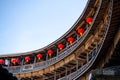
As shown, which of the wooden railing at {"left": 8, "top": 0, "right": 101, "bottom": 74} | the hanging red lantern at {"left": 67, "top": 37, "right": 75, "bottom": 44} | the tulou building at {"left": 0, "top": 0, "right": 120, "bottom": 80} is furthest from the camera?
the hanging red lantern at {"left": 67, "top": 37, "right": 75, "bottom": 44}

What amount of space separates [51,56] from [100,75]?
31283 mm

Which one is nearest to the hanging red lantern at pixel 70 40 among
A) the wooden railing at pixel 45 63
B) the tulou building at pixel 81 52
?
the tulou building at pixel 81 52

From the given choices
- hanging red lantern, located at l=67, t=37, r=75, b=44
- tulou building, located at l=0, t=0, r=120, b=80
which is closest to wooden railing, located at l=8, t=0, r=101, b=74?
tulou building, located at l=0, t=0, r=120, b=80

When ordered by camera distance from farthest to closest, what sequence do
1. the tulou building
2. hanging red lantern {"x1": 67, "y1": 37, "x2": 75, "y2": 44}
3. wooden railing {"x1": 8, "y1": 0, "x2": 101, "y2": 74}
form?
hanging red lantern {"x1": 67, "y1": 37, "x2": 75, "y2": 44}
wooden railing {"x1": 8, "y1": 0, "x2": 101, "y2": 74}
the tulou building

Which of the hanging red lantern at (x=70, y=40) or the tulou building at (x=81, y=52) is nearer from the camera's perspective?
the tulou building at (x=81, y=52)

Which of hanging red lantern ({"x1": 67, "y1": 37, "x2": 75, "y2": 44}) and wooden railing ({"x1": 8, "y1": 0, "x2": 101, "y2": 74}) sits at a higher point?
hanging red lantern ({"x1": 67, "y1": 37, "x2": 75, "y2": 44})

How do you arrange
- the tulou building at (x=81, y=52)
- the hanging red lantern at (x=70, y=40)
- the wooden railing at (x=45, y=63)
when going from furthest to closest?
the hanging red lantern at (x=70, y=40) < the wooden railing at (x=45, y=63) < the tulou building at (x=81, y=52)

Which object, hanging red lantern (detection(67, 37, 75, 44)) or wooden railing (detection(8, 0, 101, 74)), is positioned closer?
wooden railing (detection(8, 0, 101, 74))

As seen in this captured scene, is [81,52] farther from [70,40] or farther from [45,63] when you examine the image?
[45,63]

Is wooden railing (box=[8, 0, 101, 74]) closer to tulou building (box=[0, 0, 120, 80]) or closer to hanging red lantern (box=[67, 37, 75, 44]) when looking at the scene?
tulou building (box=[0, 0, 120, 80])

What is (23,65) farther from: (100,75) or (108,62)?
(100,75)

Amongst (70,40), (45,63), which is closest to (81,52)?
(70,40)

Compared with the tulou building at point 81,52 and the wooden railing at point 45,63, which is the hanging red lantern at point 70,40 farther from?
the wooden railing at point 45,63

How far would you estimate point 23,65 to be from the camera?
3828cm
